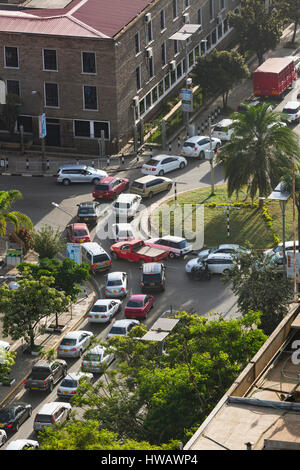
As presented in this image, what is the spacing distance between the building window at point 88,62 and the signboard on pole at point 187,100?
776 cm

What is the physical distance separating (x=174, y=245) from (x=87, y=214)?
7554 millimetres

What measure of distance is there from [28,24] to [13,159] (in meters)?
10.6

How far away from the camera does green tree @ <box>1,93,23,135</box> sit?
82.4 metres

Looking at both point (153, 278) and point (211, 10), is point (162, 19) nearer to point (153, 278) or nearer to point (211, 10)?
point (211, 10)

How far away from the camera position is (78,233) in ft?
224

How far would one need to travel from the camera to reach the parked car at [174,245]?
6650 centimetres

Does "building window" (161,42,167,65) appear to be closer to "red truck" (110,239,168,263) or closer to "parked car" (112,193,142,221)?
"parked car" (112,193,142,221)

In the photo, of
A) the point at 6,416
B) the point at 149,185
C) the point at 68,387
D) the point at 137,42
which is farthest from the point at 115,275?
the point at 137,42

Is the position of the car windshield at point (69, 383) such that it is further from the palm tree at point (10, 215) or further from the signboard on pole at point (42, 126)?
the signboard on pole at point (42, 126)

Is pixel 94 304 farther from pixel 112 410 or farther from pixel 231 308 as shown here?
pixel 112 410

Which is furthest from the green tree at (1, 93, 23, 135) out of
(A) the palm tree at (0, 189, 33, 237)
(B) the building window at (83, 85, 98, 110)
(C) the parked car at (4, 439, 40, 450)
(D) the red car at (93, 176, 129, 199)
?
(C) the parked car at (4, 439, 40, 450)

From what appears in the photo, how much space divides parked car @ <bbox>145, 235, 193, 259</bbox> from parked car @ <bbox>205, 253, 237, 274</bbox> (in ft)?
9.33

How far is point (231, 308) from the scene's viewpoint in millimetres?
60375

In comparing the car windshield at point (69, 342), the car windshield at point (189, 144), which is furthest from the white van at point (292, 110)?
the car windshield at point (69, 342)
